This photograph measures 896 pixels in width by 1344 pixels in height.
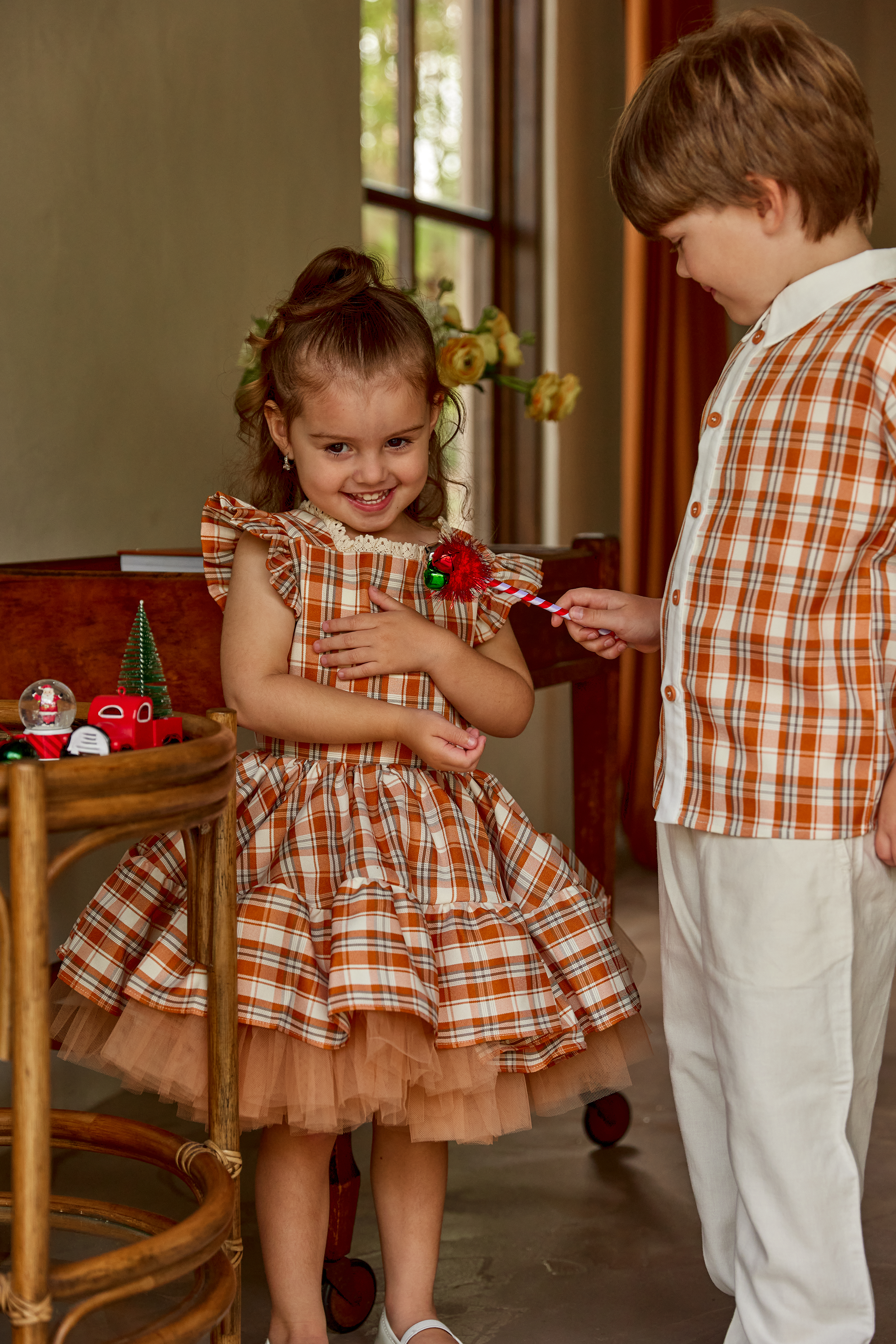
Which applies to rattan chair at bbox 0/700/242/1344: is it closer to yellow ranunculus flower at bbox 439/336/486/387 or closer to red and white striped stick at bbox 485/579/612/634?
red and white striped stick at bbox 485/579/612/634

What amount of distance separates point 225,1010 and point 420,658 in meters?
0.41

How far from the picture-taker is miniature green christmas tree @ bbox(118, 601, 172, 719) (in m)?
1.04

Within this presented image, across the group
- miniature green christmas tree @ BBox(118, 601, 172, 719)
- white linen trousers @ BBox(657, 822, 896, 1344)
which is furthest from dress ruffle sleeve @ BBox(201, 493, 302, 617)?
white linen trousers @ BBox(657, 822, 896, 1344)

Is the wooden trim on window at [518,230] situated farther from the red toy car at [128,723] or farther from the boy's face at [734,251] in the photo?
the red toy car at [128,723]

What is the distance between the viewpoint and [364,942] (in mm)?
1083

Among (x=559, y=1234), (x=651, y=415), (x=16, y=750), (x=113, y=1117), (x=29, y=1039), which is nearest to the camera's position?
(x=29, y=1039)

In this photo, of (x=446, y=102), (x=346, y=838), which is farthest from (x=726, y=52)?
(x=446, y=102)

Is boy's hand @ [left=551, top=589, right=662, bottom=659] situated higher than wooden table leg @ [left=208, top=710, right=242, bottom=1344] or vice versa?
boy's hand @ [left=551, top=589, right=662, bottom=659]

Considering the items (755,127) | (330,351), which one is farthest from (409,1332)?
(755,127)

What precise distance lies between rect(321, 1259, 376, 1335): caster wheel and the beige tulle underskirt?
0.28 metres

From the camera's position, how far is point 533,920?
121 centimetres

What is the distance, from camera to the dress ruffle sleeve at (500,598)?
135 cm

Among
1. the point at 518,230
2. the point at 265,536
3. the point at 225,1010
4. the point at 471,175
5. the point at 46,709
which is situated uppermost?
the point at 471,175

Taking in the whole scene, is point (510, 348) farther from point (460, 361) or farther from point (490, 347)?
point (460, 361)
